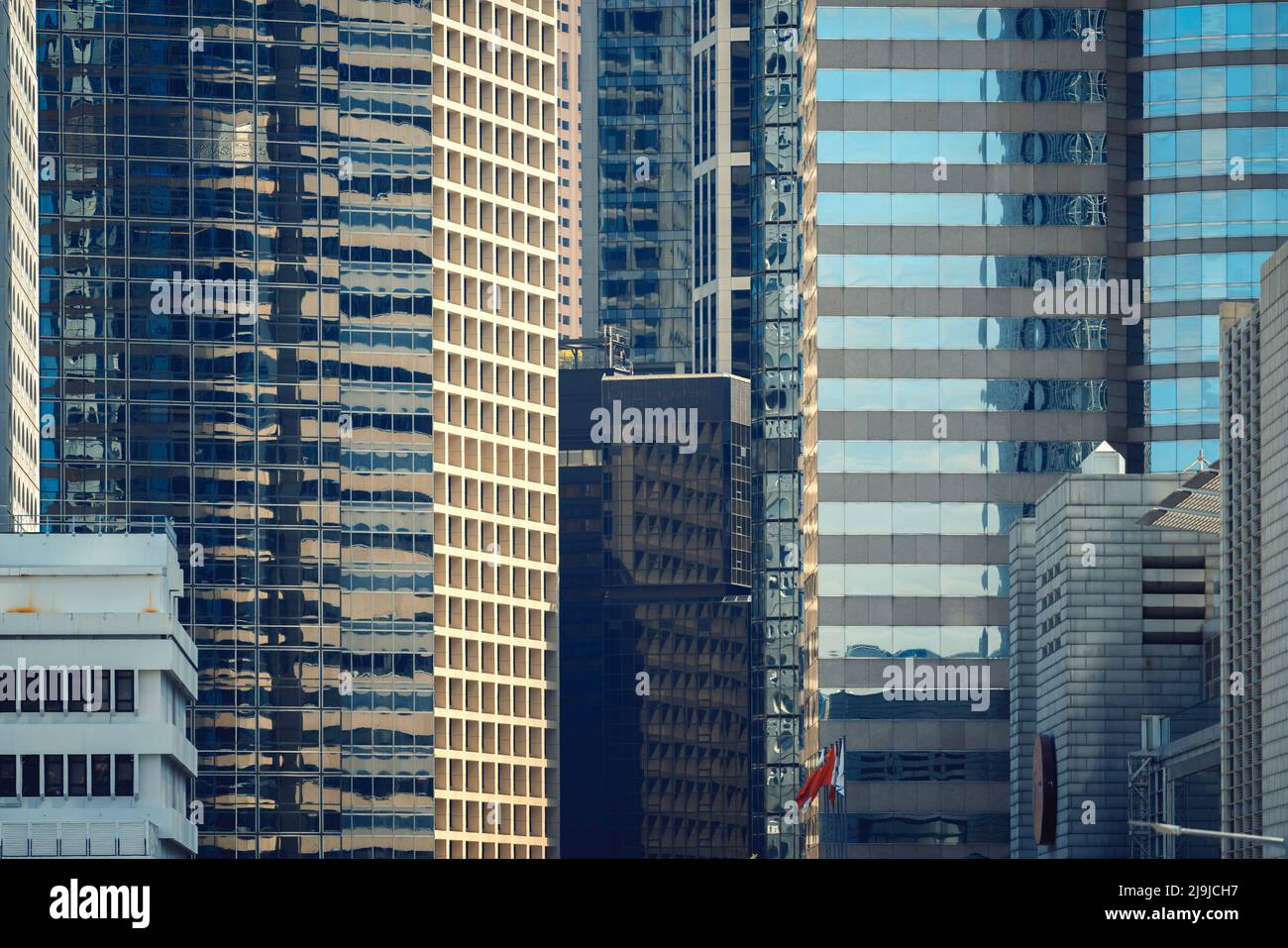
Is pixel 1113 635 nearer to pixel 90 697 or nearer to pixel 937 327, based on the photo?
pixel 937 327

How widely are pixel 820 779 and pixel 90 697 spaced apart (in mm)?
47809

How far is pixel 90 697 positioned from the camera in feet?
534

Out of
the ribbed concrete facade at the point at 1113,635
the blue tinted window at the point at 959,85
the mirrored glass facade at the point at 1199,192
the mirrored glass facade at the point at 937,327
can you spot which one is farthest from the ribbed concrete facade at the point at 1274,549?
the blue tinted window at the point at 959,85

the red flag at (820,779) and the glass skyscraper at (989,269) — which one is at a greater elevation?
the glass skyscraper at (989,269)

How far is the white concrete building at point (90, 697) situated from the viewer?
513ft

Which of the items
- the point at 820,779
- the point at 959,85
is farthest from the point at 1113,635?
the point at 959,85

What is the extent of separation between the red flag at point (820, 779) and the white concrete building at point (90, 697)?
137 ft

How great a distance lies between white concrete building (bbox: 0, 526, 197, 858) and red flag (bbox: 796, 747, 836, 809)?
41.7 m

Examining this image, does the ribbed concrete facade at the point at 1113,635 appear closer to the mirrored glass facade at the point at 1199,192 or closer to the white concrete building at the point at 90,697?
the mirrored glass facade at the point at 1199,192

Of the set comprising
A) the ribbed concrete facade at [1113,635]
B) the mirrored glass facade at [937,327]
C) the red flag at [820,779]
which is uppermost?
the mirrored glass facade at [937,327]

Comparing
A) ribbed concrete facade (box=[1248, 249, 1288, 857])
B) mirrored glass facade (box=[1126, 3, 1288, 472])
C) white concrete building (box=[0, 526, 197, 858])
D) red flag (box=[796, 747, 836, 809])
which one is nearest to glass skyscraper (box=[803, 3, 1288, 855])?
mirrored glass facade (box=[1126, 3, 1288, 472])

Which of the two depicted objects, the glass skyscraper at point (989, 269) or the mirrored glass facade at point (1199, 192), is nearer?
the glass skyscraper at point (989, 269)
